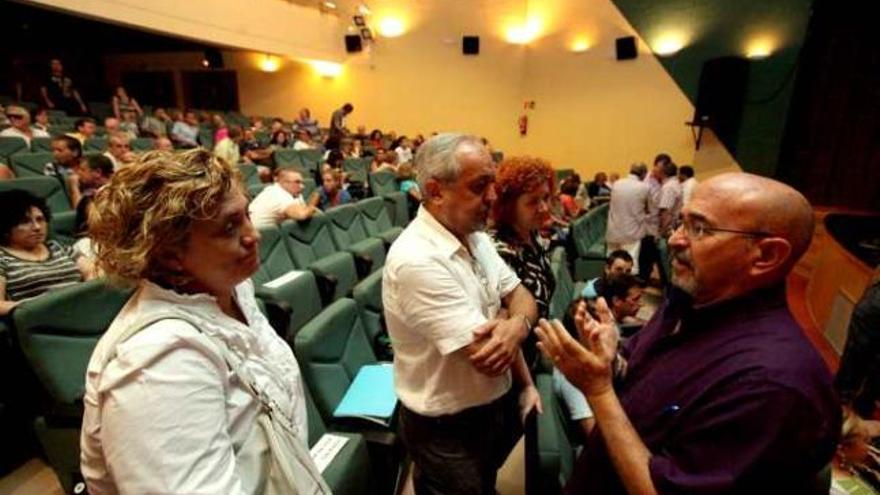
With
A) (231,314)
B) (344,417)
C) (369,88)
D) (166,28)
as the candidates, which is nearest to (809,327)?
(344,417)

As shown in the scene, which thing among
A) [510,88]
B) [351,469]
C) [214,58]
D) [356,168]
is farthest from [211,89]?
[351,469]

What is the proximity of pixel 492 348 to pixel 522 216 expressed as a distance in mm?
708

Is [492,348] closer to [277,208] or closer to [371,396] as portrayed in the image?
[371,396]

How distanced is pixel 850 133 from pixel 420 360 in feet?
27.9

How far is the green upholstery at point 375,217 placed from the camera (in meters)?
4.59

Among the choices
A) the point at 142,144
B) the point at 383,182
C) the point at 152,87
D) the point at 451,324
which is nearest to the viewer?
the point at 451,324

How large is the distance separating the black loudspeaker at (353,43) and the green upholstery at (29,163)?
26.8 ft

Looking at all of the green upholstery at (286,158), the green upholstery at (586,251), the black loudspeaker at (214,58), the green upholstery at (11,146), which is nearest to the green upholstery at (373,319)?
the green upholstery at (586,251)

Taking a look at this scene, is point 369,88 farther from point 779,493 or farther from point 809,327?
point 779,493

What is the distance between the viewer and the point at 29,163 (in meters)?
4.31

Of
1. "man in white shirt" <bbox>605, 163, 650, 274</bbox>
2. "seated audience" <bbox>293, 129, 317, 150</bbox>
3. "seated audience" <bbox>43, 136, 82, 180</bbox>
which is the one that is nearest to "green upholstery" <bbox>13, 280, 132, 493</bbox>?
"seated audience" <bbox>43, 136, 82, 180</bbox>

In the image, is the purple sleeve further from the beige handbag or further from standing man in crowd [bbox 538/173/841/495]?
the beige handbag

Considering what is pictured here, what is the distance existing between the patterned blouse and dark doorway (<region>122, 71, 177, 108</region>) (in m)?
14.1

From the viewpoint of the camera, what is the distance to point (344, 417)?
66.0 inches
